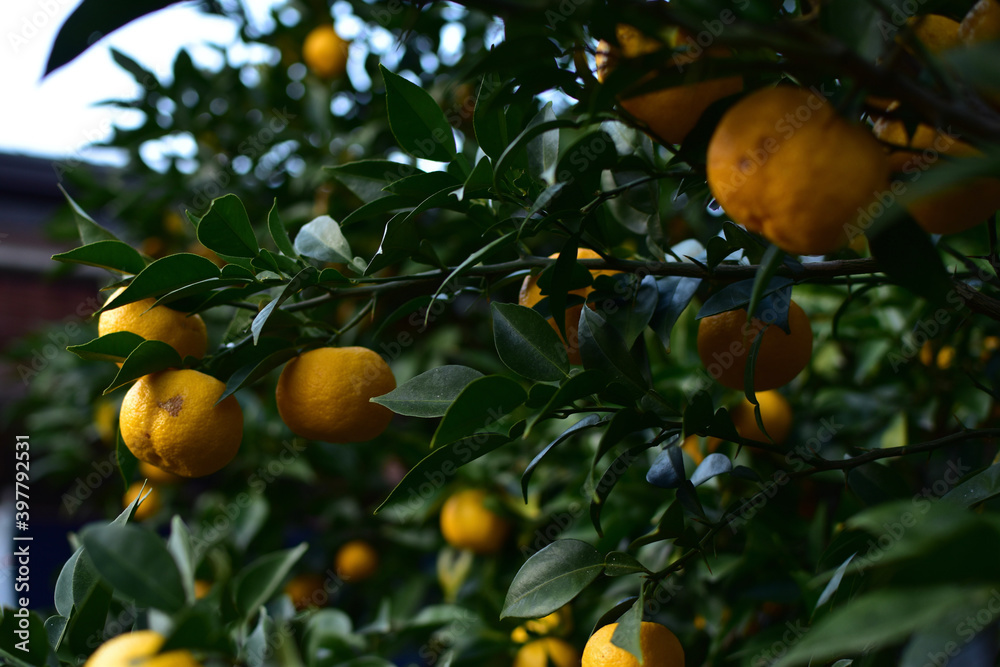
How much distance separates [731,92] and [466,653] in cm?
99

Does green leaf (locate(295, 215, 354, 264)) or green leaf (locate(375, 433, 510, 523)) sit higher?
green leaf (locate(295, 215, 354, 264))

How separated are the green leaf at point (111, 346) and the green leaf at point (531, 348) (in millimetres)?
377

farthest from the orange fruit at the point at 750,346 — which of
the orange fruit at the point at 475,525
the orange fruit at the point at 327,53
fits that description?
the orange fruit at the point at 327,53

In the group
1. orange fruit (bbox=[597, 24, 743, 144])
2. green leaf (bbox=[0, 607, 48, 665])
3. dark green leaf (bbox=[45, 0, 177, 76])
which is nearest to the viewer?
dark green leaf (bbox=[45, 0, 177, 76])

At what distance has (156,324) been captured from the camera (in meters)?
0.74

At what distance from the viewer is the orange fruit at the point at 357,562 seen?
6.16ft

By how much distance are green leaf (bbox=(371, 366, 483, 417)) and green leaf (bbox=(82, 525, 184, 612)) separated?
0.76 ft

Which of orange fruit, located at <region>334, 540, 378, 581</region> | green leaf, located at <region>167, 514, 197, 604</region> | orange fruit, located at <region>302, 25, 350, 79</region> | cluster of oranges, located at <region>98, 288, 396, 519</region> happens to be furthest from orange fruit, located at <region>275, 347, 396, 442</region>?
orange fruit, located at <region>302, 25, 350, 79</region>

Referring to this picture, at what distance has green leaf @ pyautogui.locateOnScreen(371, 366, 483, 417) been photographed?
673 mm

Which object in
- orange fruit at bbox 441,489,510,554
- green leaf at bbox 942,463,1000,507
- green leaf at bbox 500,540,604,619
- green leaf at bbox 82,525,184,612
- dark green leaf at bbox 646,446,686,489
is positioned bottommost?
orange fruit at bbox 441,489,510,554

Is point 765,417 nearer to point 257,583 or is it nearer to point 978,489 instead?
point 978,489

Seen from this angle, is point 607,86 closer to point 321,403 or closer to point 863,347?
point 321,403

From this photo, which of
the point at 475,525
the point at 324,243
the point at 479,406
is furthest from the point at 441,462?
the point at 475,525

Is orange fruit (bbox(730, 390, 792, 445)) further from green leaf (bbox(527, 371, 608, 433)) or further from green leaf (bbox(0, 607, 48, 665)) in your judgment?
green leaf (bbox(0, 607, 48, 665))
